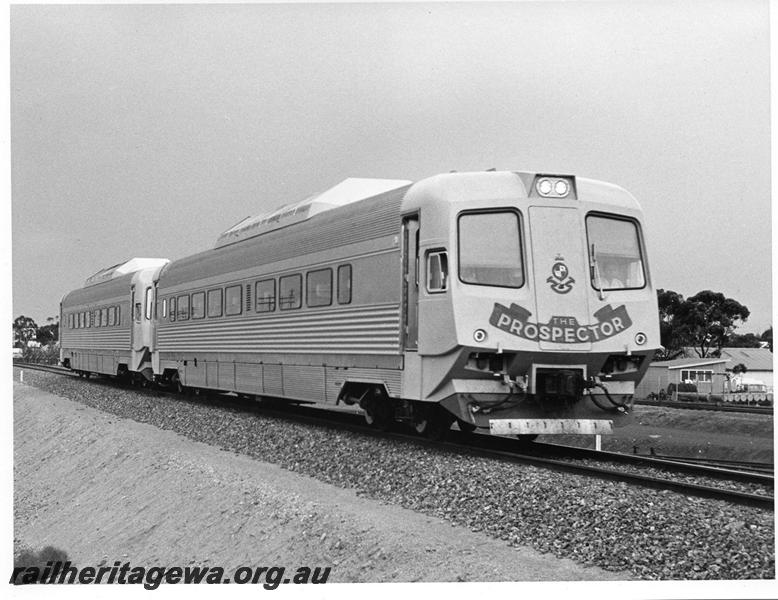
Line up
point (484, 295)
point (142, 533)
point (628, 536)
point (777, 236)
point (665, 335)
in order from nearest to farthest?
point (628, 536) → point (777, 236) → point (484, 295) → point (142, 533) → point (665, 335)

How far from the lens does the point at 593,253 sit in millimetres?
10492

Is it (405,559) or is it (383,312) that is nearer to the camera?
(405,559)

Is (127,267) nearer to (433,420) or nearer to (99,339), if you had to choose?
(99,339)

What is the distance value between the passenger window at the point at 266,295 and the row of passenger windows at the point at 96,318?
11.1 m

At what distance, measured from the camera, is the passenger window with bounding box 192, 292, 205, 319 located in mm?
18984

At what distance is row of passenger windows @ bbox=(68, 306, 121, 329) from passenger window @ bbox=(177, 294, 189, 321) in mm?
5330

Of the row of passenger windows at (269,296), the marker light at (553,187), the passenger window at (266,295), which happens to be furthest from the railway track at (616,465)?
the marker light at (553,187)

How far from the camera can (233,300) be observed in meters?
17.1

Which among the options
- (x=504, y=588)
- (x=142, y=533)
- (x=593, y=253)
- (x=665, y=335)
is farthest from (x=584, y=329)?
(x=665, y=335)

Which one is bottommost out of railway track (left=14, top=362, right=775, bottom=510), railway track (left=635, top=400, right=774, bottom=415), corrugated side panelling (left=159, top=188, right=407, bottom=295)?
railway track (left=635, top=400, right=774, bottom=415)

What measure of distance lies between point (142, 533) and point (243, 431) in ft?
11.0

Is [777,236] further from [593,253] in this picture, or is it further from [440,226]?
[440,226]

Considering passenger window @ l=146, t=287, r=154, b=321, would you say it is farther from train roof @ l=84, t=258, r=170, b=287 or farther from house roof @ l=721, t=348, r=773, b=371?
house roof @ l=721, t=348, r=773, b=371

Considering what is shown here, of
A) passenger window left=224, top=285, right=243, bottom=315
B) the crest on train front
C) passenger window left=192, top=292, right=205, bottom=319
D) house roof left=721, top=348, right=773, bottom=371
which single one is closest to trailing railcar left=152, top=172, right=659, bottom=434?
the crest on train front
